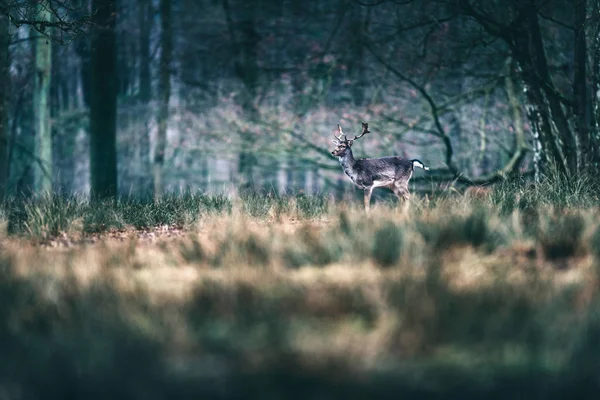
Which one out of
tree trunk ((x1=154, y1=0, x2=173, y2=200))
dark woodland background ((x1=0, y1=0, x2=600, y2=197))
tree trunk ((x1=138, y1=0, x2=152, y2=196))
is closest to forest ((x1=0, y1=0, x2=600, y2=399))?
dark woodland background ((x1=0, y1=0, x2=600, y2=197))

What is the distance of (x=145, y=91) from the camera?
76.1ft

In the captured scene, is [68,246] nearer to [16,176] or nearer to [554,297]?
[554,297]

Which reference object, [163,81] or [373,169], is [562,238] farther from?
[163,81]

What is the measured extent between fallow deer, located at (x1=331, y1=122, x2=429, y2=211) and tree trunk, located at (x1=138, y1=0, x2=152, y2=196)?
10459mm

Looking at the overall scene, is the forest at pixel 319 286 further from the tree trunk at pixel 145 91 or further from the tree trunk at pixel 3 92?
the tree trunk at pixel 145 91

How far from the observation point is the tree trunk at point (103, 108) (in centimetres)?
1572

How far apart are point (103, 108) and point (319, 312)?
12110mm

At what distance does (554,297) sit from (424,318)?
0.98 metres

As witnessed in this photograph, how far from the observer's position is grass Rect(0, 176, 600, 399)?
12.1ft

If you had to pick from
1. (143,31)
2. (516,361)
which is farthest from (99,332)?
(143,31)

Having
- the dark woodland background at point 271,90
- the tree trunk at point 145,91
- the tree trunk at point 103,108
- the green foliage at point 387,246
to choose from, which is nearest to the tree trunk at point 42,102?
the dark woodland background at point 271,90

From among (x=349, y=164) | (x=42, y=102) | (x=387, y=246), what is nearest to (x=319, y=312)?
(x=387, y=246)

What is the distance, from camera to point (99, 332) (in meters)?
4.42

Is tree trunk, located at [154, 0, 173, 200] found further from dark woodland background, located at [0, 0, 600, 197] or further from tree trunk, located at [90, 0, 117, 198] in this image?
tree trunk, located at [90, 0, 117, 198]
